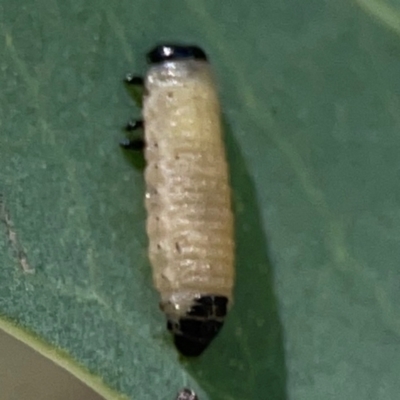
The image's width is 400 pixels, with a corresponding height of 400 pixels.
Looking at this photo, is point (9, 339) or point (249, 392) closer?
point (249, 392)

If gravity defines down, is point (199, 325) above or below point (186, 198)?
below

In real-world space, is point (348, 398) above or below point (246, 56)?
below

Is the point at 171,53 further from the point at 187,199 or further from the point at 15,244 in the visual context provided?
the point at 15,244

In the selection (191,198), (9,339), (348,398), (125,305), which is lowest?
(9,339)

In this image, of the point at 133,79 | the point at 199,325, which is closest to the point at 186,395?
the point at 199,325

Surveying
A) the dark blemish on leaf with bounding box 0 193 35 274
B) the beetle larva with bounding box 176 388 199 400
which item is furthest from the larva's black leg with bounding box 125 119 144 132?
the beetle larva with bounding box 176 388 199 400

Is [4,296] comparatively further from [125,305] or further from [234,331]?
[234,331]

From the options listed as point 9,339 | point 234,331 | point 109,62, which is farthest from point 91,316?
point 9,339
